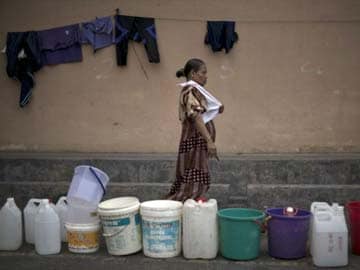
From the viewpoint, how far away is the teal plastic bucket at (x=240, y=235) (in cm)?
571

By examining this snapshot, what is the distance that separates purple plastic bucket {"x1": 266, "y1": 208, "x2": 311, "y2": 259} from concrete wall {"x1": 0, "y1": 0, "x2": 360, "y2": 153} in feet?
10.8

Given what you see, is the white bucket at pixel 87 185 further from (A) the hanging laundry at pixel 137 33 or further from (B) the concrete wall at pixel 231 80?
(A) the hanging laundry at pixel 137 33

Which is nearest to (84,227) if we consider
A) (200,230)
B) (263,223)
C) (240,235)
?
(200,230)

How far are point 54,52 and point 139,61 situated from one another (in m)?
1.30

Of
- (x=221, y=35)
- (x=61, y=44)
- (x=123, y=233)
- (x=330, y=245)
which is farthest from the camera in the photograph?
(x=61, y=44)

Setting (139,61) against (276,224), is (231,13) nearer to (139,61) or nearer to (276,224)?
(139,61)

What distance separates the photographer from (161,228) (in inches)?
229

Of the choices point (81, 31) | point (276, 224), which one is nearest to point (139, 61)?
point (81, 31)

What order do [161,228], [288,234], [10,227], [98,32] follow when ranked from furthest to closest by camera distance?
[98,32] < [10,227] < [161,228] < [288,234]

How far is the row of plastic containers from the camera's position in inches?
223

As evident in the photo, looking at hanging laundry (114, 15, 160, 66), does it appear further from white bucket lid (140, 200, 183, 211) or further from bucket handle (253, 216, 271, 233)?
bucket handle (253, 216, 271, 233)

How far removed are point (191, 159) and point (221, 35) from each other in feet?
9.85

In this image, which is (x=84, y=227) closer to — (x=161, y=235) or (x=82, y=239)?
(x=82, y=239)

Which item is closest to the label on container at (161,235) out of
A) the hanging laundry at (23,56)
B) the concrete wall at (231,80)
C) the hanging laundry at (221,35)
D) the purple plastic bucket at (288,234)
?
the purple plastic bucket at (288,234)
